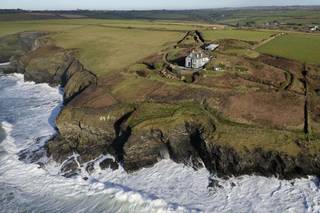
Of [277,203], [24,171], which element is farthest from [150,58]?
[277,203]

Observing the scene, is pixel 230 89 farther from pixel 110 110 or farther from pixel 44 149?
pixel 44 149

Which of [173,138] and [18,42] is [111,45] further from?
[173,138]

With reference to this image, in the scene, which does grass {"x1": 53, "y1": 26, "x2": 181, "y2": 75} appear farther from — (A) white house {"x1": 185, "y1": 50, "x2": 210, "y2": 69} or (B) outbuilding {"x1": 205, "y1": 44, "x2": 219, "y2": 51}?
(A) white house {"x1": 185, "y1": 50, "x2": 210, "y2": 69}

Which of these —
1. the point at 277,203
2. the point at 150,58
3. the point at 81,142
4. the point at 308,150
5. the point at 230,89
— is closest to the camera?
the point at 277,203

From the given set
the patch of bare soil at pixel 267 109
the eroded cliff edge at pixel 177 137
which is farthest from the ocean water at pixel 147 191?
the patch of bare soil at pixel 267 109

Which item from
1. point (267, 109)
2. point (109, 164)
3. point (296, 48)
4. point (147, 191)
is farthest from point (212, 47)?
point (147, 191)

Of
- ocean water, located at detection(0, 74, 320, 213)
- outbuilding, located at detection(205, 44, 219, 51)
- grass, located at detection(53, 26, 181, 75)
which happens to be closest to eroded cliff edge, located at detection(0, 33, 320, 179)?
ocean water, located at detection(0, 74, 320, 213)
